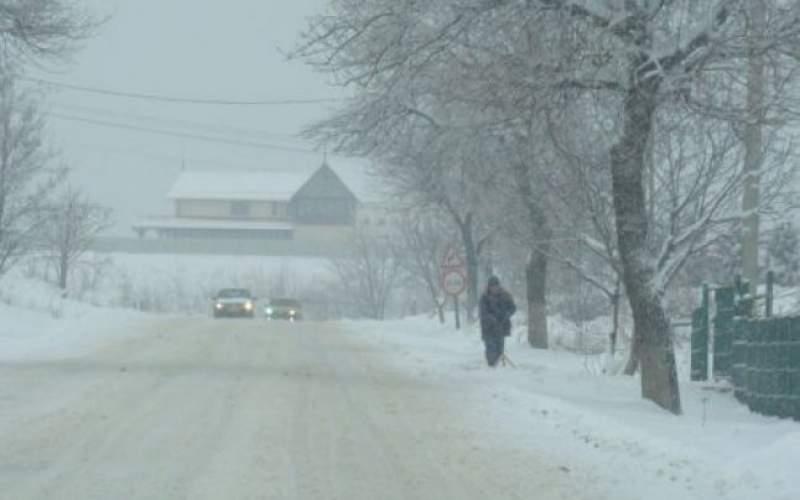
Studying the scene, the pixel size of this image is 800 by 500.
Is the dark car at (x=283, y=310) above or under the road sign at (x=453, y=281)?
under

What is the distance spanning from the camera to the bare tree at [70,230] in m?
60.5

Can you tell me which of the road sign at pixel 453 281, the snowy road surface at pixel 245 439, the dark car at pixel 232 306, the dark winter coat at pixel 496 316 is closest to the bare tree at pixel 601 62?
the snowy road surface at pixel 245 439

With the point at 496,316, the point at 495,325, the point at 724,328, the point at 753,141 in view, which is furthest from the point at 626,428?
the point at 496,316

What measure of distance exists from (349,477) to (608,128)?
11103 millimetres

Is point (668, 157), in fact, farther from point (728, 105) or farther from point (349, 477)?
point (349, 477)

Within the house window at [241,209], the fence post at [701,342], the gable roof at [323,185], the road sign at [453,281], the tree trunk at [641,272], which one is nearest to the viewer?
the tree trunk at [641,272]

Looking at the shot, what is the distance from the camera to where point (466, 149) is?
75.1 feet

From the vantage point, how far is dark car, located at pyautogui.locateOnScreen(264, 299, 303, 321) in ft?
235

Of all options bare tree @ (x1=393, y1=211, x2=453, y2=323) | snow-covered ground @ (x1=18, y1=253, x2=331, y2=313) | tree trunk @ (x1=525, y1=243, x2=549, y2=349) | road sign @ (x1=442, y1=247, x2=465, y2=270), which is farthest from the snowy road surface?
snow-covered ground @ (x1=18, y1=253, x2=331, y2=313)

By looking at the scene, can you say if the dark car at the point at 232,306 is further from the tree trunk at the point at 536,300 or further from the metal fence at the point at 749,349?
the metal fence at the point at 749,349

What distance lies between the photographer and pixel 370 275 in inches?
3374

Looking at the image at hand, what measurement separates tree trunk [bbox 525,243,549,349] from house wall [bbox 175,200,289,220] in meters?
79.8

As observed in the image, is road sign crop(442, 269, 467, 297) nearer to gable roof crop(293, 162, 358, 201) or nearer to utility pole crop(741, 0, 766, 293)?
utility pole crop(741, 0, 766, 293)

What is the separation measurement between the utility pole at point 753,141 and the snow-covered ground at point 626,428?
2.17 meters
